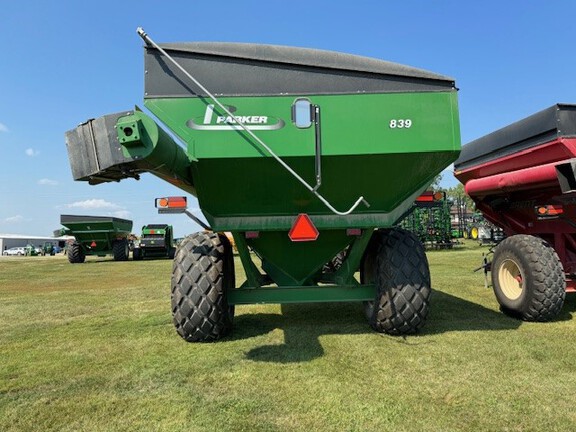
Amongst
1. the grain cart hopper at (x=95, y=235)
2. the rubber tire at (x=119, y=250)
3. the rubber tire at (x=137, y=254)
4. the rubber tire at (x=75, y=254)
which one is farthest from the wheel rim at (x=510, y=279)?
the rubber tire at (x=137, y=254)

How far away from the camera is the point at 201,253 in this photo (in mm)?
4051

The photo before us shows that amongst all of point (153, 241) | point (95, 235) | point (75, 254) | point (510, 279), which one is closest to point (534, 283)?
point (510, 279)

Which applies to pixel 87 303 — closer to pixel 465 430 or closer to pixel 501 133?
pixel 465 430

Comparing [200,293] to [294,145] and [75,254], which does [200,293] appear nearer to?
[294,145]

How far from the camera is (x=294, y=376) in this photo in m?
→ 3.03

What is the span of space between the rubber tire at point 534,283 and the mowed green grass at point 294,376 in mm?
184

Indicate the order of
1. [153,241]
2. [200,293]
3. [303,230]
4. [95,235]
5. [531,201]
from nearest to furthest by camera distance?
[303,230] < [200,293] < [531,201] < [95,235] < [153,241]

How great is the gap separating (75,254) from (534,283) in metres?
21.0

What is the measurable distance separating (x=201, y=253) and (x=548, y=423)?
3025 mm

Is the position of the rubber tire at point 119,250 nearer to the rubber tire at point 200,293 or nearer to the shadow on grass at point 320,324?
the shadow on grass at point 320,324

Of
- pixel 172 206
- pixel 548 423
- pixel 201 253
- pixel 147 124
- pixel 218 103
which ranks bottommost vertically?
pixel 548 423

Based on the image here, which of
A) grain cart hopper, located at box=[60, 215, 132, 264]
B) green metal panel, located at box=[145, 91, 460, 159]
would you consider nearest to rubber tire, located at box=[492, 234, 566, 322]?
green metal panel, located at box=[145, 91, 460, 159]

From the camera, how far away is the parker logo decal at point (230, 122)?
3512mm

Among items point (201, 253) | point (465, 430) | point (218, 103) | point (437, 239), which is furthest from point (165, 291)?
point (437, 239)
